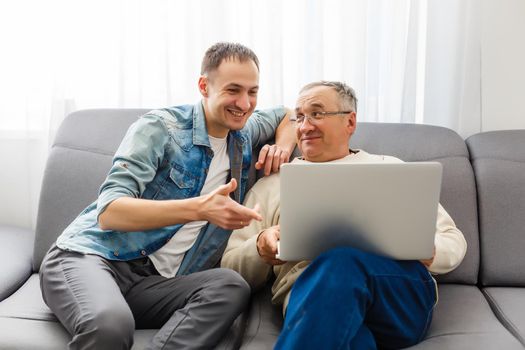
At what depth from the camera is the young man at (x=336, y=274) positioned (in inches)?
50.7

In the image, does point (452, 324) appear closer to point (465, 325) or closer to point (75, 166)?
point (465, 325)

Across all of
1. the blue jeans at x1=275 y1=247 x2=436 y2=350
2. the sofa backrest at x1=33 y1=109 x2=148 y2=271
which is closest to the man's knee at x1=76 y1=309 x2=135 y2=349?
the blue jeans at x1=275 y1=247 x2=436 y2=350

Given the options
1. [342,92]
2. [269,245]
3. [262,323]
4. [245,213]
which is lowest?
[262,323]

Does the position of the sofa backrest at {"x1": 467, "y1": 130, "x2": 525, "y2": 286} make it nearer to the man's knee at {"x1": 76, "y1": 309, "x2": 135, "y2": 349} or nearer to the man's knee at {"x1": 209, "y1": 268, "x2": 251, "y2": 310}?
the man's knee at {"x1": 209, "y1": 268, "x2": 251, "y2": 310}

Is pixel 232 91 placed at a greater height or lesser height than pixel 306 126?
greater

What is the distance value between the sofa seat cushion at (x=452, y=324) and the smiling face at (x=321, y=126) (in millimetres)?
490

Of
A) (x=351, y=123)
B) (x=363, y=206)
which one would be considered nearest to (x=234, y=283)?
(x=363, y=206)

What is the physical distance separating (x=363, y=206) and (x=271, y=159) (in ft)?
2.11

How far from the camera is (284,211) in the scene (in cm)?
133

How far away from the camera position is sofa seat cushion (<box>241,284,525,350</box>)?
1.45m

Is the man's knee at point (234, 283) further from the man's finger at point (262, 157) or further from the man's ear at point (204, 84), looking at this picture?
→ the man's ear at point (204, 84)

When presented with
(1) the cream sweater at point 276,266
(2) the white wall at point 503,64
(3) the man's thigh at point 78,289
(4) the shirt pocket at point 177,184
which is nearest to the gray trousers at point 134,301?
(3) the man's thigh at point 78,289

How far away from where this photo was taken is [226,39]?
2.30 m

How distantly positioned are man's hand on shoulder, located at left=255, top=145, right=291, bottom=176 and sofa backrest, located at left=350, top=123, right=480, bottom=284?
272mm
